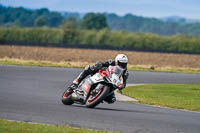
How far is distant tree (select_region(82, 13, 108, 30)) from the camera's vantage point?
162875mm

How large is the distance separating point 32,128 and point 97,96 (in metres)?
3.60

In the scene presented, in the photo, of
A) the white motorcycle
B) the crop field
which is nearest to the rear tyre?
the white motorcycle

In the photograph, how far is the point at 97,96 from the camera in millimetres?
13977

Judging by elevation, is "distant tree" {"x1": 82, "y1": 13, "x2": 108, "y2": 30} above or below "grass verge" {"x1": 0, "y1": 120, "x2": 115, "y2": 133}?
below

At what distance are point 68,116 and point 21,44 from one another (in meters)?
44.2

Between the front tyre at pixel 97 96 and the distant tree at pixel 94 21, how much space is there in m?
147

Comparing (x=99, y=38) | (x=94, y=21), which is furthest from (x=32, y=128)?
(x=94, y=21)

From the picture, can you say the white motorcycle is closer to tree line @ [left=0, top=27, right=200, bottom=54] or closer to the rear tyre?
the rear tyre

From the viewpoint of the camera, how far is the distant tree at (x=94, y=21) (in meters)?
163

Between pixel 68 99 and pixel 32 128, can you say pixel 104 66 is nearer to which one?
pixel 68 99

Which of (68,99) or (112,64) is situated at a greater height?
(112,64)

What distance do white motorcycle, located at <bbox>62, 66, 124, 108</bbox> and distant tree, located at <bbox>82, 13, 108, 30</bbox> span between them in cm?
14636

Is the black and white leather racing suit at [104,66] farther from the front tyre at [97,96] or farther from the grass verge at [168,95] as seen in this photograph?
the grass verge at [168,95]

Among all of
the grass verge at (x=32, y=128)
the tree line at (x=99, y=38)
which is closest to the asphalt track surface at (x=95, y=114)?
the grass verge at (x=32, y=128)
